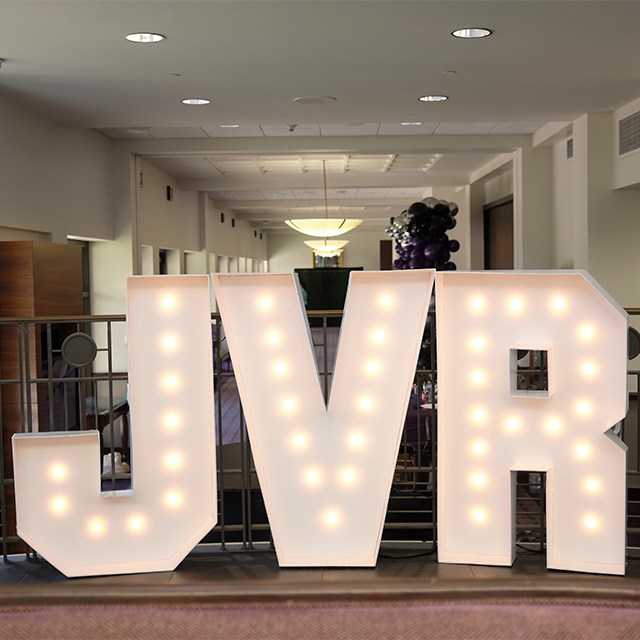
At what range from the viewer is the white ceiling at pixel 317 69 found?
4074mm

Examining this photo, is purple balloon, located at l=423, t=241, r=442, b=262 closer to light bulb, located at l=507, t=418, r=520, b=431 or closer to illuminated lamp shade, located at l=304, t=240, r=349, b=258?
light bulb, located at l=507, t=418, r=520, b=431

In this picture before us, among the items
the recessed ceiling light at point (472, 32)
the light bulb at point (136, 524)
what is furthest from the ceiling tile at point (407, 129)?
the light bulb at point (136, 524)

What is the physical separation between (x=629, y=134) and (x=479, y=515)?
477cm

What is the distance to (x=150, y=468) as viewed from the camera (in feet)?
10.3

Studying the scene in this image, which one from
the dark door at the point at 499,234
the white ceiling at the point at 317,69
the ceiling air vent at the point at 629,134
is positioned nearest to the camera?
the white ceiling at the point at 317,69

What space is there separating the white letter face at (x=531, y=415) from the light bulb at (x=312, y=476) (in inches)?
19.3

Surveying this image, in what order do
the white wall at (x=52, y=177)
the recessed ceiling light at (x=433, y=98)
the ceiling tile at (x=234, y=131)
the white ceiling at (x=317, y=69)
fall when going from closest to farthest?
1. the white ceiling at (x=317, y=69)
2. the white wall at (x=52, y=177)
3. the recessed ceiling light at (x=433, y=98)
4. the ceiling tile at (x=234, y=131)

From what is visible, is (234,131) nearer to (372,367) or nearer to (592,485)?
(372,367)

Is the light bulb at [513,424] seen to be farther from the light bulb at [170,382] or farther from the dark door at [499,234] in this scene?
the dark door at [499,234]

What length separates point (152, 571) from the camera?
3.16 metres

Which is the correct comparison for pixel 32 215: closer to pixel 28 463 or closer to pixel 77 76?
pixel 77 76

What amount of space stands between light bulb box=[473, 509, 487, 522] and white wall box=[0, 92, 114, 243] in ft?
14.2

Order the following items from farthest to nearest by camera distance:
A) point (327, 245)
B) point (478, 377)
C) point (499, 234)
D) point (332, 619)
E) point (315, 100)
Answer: point (327, 245), point (499, 234), point (315, 100), point (478, 377), point (332, 619)

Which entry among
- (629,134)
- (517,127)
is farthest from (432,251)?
(629,134)
